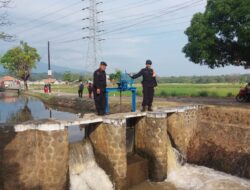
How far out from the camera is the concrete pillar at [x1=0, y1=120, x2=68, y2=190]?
9.12 metres

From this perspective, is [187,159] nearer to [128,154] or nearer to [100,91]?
[128,154]

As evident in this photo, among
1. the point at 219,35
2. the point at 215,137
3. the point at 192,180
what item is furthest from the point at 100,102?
the point at 219,35

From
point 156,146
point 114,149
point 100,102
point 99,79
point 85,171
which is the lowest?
point 85,171

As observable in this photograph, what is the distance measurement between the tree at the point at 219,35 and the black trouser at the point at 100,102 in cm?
962

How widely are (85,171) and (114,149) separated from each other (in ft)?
4.57

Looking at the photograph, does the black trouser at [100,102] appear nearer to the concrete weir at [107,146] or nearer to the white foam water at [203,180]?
the concrete weir at [107,146]

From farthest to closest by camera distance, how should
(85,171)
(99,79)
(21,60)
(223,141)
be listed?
(21,60) < (223,141) < (99,79) < (85,171)

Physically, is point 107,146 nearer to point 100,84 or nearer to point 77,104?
point 100,84

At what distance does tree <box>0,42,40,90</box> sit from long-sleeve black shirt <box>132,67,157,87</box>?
47.3 meters

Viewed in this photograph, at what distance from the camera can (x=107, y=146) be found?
36.5ft

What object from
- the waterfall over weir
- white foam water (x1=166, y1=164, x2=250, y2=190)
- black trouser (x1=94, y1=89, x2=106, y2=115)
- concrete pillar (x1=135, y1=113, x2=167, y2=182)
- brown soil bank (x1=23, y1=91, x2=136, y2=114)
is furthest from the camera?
brown soil bank (x1=23, y1=91, x2=136, y2=114)

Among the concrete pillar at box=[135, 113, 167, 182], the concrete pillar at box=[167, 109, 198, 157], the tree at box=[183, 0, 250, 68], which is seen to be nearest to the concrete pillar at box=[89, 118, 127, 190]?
the concrete pillar at box=[135, 113, 167, 182]

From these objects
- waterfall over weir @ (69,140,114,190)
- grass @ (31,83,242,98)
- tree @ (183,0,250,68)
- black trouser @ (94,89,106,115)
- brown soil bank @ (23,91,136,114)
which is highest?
tree @ (183,0,250,68)

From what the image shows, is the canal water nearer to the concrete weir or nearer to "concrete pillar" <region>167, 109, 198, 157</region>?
the concrete weir
